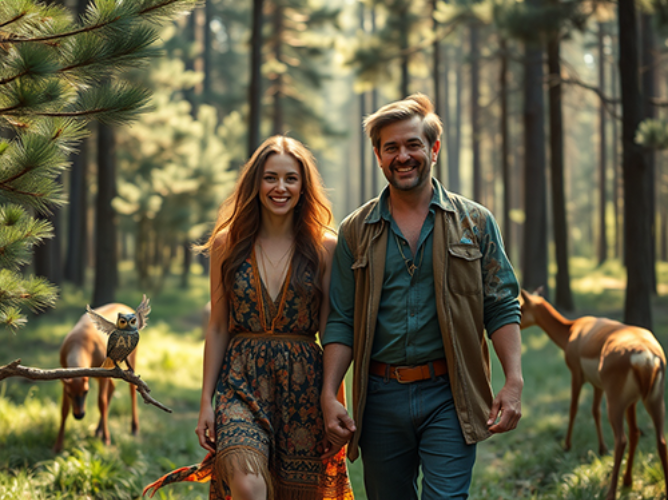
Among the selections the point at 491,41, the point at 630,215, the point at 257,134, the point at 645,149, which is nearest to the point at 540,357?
the point at 630,215

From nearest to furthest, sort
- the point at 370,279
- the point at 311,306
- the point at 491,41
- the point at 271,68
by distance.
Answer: the point at 370,279 < the point at 311,306 < the point at 271,68 < the point at 491,41

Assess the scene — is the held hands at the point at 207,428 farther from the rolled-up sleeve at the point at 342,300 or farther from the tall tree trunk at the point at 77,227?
the tall tree trunk at the point at 77,227

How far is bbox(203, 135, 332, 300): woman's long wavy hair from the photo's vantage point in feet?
12.5

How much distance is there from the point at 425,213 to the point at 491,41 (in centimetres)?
2892

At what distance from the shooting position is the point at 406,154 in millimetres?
3533

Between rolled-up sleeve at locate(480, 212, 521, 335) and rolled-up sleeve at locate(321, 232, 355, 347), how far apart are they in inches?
29.4

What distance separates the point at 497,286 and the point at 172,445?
4.76m

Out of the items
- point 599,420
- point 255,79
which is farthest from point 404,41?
point 599,420

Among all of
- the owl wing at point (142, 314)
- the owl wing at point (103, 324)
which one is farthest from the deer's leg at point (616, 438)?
the owl wing at point (103, 324)

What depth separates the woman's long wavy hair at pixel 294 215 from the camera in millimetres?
3812

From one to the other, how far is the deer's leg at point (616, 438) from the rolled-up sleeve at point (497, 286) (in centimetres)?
266

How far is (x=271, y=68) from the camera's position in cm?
2227

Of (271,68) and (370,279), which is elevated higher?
(271,68)

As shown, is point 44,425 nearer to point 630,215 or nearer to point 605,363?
point 605,363
